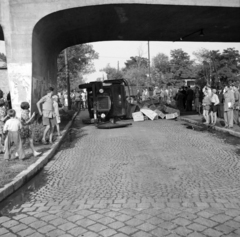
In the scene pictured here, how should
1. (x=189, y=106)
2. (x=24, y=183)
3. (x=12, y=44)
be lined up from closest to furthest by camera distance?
(x=24, y=183) < (x=12, y=44) < (x=189, y=106)

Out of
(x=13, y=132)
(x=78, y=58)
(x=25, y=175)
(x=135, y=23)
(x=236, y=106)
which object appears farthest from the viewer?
(x=78, y=58)

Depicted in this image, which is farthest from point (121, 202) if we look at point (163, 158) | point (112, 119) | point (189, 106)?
point (189, 106)

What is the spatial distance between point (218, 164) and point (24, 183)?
4.39 m

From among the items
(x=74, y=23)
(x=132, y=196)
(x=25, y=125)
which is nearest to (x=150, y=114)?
(x=74, y=23)

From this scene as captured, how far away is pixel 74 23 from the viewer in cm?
1295

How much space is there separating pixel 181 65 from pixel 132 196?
7172 centimetres

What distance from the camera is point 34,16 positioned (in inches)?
427

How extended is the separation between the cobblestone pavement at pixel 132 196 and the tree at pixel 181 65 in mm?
60648

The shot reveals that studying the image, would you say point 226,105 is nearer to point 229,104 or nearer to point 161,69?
point 229,104

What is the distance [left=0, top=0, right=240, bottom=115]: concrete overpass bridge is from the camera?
35.5ft

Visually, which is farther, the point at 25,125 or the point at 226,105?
the point at 226,105

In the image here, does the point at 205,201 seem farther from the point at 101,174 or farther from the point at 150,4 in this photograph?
the point at 150,4

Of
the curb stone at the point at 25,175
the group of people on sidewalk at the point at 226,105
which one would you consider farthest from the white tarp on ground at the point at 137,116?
the curb stone at the point at 25,175

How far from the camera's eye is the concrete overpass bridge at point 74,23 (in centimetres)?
1083
